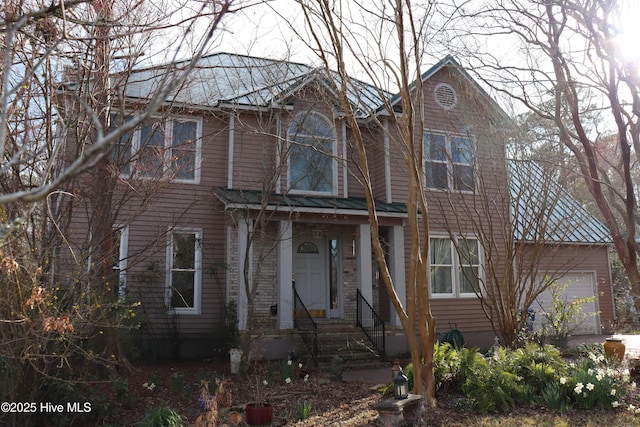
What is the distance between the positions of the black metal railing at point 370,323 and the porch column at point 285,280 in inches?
71.7

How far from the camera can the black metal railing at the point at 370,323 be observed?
12.4 m

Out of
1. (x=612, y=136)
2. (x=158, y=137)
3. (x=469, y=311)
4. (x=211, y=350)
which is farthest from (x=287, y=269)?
(x=612, y=136)

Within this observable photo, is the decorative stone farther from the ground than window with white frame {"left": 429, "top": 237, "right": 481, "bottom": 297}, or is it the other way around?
window with white frame {"left": 429, "top": 237, "right": 481, "bottom": 297}

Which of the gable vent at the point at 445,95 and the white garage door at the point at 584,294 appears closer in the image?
the gable vent at the point at 445,95

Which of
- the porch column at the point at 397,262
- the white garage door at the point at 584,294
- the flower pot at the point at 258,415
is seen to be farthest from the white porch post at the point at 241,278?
the white garage door at the point at 584,294

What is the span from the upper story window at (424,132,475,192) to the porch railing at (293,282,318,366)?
443 cm

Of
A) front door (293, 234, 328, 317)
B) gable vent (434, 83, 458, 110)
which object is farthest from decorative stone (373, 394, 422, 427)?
gable vent (434, 83, 458, 110)

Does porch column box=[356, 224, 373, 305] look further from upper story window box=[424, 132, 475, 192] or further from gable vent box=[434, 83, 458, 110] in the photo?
gable vent box=[434, 83, 458, 110]

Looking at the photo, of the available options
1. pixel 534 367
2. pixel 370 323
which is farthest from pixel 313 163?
pixel 534 367

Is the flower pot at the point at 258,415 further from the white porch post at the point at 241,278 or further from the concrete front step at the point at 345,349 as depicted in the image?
the white porch post at the point at 241,278

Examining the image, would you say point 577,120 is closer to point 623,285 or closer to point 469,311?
point 469,311

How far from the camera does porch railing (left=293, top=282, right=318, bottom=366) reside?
11.5 metres

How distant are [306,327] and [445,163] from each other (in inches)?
199

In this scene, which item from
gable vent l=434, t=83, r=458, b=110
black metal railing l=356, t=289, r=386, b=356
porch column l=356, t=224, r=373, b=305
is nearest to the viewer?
black metal railing l=356, t=289, r=386, b=356
